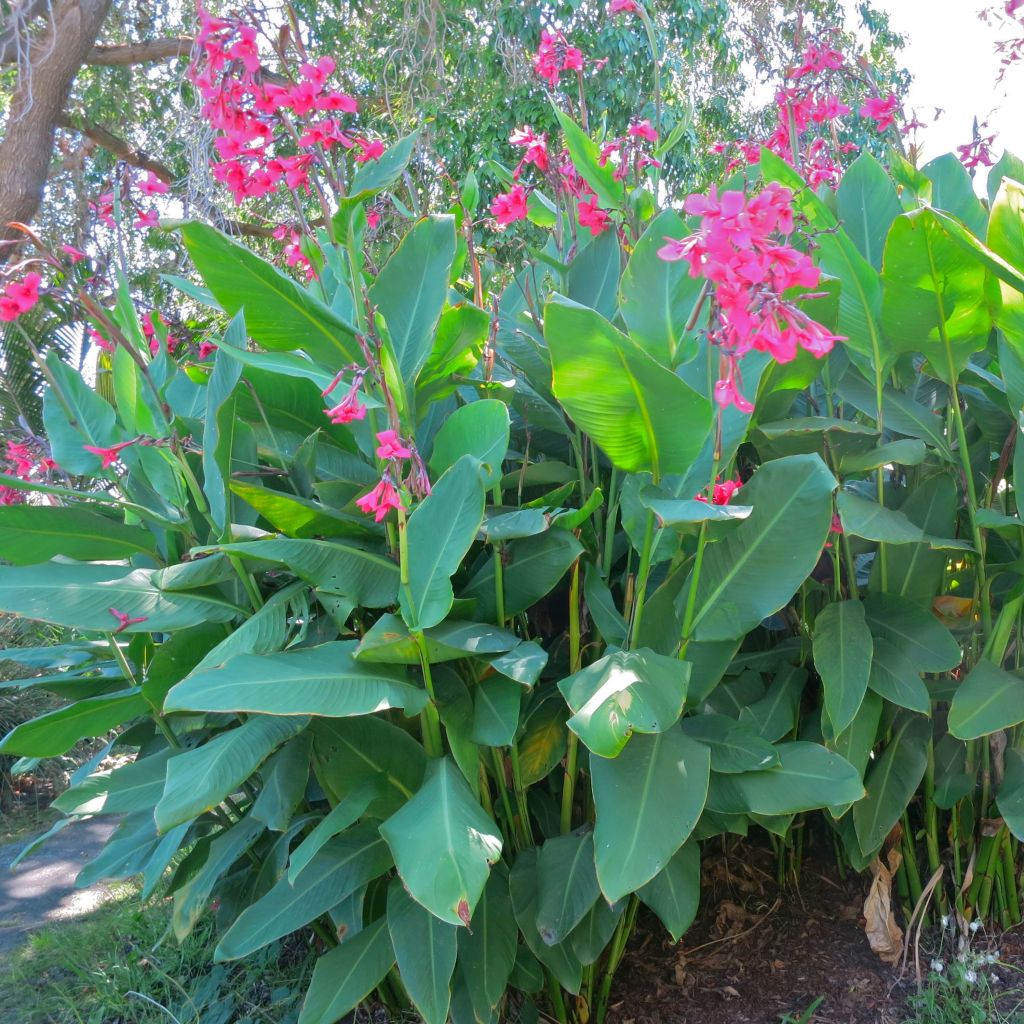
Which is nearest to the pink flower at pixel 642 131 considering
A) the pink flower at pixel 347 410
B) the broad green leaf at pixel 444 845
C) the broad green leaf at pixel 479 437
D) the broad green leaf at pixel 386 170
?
the broad green leaf at pixel 386 170

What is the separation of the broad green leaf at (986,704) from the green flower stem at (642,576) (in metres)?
0.58

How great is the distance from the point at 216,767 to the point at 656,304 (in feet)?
3.53

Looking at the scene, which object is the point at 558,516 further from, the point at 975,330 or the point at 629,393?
the point at 975,330

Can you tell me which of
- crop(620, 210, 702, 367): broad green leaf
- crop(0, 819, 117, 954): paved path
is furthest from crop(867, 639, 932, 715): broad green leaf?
crop(0, 819, 117, 954): paved path

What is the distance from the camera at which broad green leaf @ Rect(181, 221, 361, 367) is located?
1.51m

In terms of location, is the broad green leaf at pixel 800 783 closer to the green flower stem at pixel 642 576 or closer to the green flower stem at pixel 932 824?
the green flower stem at pixel 642 576

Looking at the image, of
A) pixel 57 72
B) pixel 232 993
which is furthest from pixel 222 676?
pixel 57 72

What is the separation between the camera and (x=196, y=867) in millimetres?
2072

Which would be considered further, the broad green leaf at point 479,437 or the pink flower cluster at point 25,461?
the pink flower cluster at point 25,461

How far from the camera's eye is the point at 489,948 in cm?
174

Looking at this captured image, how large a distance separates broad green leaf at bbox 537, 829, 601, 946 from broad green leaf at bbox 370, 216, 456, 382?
0.91 metres

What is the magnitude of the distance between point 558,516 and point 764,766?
55cm

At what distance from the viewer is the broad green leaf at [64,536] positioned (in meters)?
1.75

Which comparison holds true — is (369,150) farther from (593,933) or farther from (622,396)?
(593,933)
